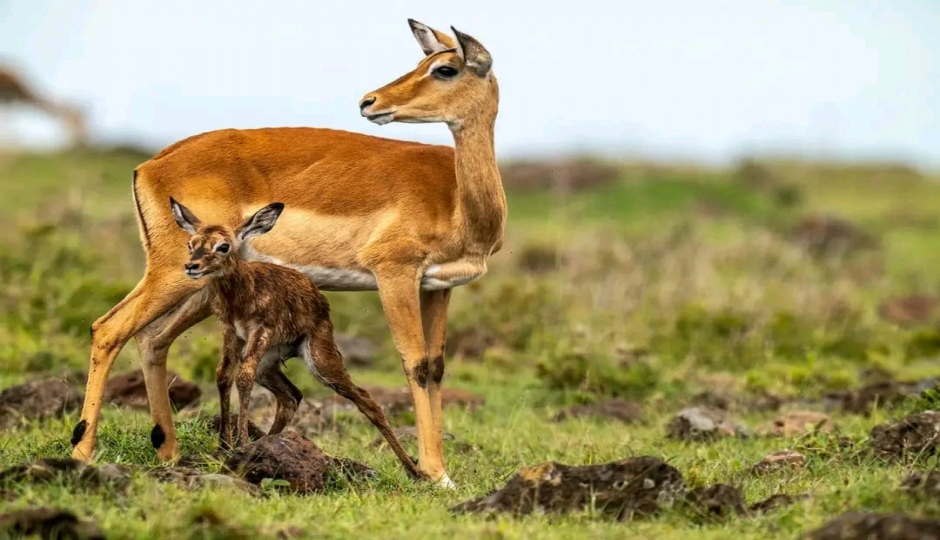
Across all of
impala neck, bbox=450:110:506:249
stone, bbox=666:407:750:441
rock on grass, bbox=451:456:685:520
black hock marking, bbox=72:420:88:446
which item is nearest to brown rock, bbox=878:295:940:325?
stone, bbox=666:407:750:441

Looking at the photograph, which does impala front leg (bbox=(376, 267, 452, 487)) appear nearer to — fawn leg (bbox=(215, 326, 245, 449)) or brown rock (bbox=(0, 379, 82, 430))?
fawn leg (bbox=(215, 326, 245, 449))

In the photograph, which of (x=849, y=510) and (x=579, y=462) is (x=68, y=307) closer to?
(x=579, y=462)

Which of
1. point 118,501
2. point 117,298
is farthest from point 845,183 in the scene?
point 118,501

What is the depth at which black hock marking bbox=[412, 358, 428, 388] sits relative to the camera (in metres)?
8.16

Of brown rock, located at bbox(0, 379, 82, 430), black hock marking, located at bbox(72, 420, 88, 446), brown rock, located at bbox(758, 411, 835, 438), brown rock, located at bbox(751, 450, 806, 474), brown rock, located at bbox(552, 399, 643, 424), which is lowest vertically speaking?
brown rock, located at bbox(552, 399, 643, 424)

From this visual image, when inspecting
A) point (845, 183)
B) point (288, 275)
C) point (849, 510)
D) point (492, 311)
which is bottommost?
point (845, 183)

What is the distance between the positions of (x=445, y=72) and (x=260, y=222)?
4.71 feet

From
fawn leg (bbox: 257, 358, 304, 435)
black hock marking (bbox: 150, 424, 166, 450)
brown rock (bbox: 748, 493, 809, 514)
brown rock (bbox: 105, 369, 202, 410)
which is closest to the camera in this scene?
brown rock (bbox: 748, 493, 809, 514)

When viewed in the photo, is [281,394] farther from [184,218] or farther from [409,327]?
[184,218]

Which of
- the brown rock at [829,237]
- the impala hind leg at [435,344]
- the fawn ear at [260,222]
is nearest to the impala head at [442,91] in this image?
the fawn ear at [260,222]

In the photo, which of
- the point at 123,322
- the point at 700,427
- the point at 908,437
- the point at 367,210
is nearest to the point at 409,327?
the point at 367,210

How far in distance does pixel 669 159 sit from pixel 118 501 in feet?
106

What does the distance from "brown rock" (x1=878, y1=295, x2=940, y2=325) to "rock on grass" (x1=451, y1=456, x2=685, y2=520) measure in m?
11.6

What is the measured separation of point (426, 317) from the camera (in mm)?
8711
